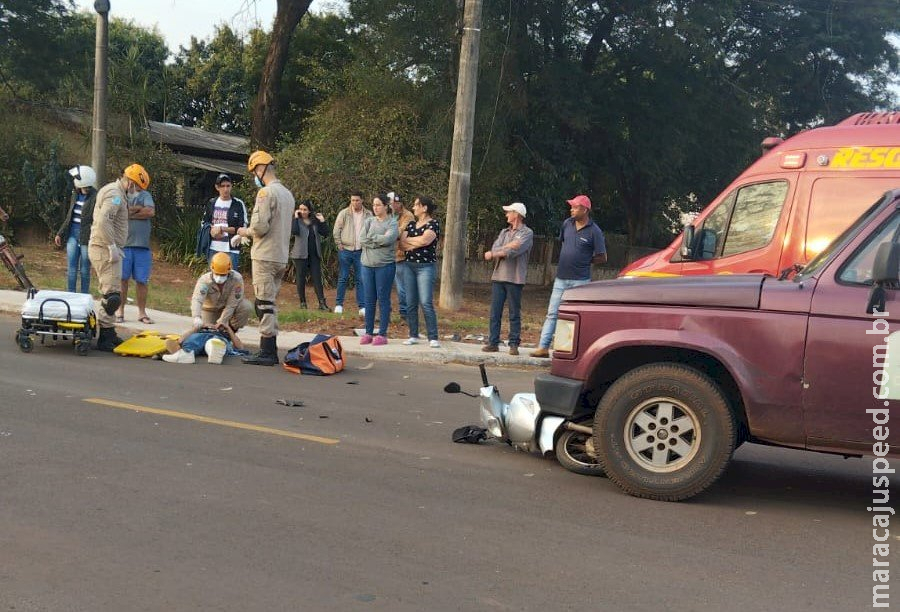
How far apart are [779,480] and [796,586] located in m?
2.23

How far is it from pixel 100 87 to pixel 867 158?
47.9 feet

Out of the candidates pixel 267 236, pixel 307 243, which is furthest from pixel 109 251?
pixel 307 243

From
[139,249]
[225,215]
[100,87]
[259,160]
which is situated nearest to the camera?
[259,160]

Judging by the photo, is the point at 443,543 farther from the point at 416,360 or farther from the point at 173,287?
the point at 173,287

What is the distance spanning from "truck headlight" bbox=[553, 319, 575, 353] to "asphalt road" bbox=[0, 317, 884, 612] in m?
0.89

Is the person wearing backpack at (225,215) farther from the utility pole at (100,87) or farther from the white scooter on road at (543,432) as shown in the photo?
the white scooter on road at (543,432)

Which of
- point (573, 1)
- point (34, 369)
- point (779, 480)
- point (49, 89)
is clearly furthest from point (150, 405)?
point (49, 89)

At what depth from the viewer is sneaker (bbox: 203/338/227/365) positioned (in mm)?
10945

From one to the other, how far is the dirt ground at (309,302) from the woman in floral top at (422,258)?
1339mm

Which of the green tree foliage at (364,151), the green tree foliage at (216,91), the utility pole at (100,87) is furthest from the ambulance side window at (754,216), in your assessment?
the green tree foliage at (216,91)

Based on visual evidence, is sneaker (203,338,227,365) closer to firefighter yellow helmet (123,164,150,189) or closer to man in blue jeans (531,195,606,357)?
firefighter yellow helmet (123,164,150,189)

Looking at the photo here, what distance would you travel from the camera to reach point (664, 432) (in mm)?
6203

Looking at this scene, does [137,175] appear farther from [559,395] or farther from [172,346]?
[559,395]

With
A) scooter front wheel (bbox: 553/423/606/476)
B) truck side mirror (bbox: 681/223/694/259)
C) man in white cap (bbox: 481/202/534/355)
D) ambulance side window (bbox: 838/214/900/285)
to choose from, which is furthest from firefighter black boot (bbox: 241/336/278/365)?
ambulance side window (bbox: 838/214/900/285)
